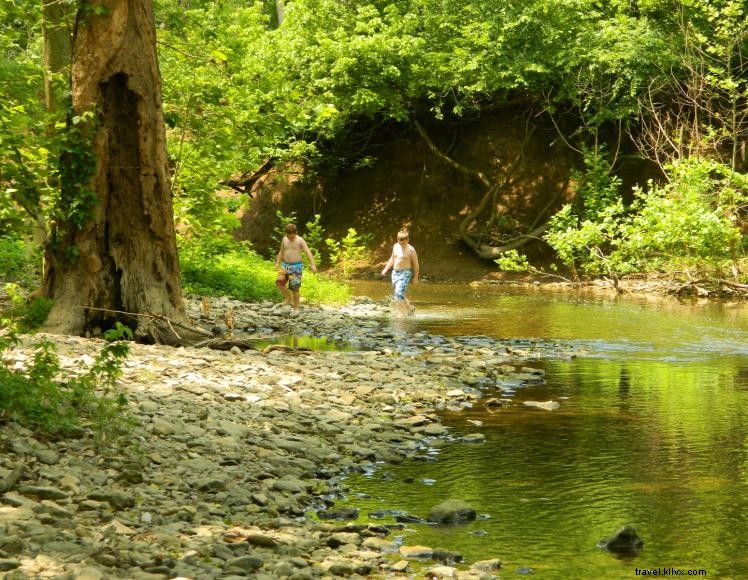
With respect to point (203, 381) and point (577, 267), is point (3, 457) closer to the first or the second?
point (203, 381)

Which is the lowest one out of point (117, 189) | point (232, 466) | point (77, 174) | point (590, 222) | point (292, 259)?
point (232, 466)

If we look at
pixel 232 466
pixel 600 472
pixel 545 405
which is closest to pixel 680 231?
pixel 545 405

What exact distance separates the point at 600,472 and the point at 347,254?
23.2m

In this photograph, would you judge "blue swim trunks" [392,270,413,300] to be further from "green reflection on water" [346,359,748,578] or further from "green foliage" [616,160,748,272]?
"green reflection on water" [346,359,748,578]

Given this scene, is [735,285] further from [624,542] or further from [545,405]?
[624,542]

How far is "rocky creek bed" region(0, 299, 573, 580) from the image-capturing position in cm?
517

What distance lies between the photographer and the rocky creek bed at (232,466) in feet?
17.0

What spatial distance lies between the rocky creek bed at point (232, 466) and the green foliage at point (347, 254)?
17767 mm

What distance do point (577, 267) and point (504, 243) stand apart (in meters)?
3.11

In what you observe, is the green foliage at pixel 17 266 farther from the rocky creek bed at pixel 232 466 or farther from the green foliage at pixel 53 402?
the green foliage at pixel 53 402

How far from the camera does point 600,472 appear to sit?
306 inches

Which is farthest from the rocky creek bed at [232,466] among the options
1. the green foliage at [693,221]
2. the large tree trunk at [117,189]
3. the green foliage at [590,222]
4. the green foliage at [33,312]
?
the green foliage at [590,222]

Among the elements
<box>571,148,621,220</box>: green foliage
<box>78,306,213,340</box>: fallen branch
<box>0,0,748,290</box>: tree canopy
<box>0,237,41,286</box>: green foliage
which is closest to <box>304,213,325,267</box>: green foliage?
<box>0,0,748,290</box>: tree canopy

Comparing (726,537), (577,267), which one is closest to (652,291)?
(577,267)
